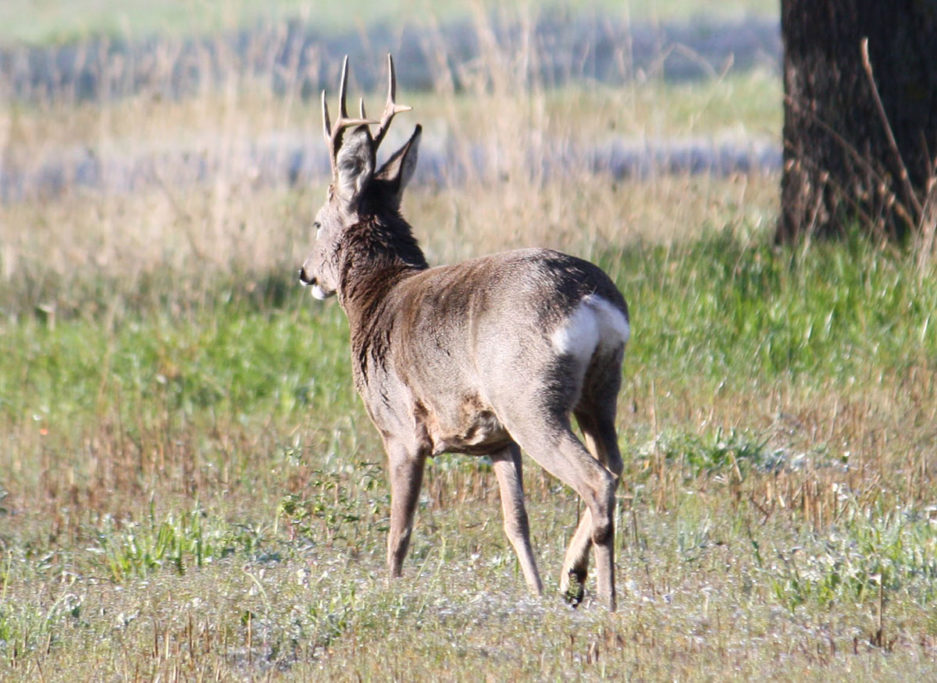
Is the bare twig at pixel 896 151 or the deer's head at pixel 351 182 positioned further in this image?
the bare twig at pixel 896 151

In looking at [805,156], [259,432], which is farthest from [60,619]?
[805,156]

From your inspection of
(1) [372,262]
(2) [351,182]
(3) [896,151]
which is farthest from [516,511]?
(3) [896,151]

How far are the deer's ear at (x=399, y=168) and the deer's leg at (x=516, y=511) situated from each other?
1373mm

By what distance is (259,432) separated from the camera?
7.18m

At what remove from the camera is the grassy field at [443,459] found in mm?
4273

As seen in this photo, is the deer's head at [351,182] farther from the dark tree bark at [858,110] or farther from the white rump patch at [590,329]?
the dark tree bark at [858,110]

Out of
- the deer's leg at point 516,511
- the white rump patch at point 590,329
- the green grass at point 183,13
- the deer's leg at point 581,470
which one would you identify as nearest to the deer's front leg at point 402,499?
the deer's leg at point 516,511

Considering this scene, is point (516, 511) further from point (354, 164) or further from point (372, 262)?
point (354, 164)

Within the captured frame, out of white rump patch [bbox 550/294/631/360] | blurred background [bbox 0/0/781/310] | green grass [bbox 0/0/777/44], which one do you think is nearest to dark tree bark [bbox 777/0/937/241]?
blurred background [bbox 0/0/781/310]

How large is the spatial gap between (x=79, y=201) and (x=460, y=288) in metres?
10.5

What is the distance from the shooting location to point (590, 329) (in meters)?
4.50

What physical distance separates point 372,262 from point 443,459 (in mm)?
1118

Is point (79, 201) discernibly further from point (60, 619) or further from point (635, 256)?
point (60, 619)

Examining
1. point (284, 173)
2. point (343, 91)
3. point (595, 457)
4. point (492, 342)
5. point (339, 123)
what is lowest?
point (284, 173)
